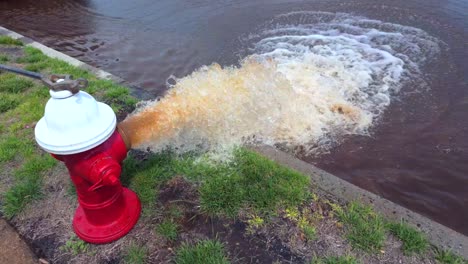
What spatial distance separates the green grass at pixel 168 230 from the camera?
2880mm

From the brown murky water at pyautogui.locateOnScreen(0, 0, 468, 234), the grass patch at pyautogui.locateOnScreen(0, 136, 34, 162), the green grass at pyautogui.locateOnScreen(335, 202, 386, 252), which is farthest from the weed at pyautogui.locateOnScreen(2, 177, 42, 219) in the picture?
the green grass at pyautogui.locateOnScreen(335, 202, 386, 252)

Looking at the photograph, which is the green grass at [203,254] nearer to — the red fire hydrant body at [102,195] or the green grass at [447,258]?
the red fire hydrant body at [102,195]

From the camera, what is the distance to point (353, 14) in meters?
7.59

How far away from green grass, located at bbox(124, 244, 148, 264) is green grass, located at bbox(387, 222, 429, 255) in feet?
6.15

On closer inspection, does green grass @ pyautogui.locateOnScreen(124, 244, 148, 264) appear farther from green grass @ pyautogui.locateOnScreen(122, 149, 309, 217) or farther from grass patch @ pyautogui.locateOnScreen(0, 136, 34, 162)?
grass patch @ pyautogui.locateOnScreen(0, 136, 34, 162)

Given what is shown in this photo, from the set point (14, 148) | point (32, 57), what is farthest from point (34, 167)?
point (32, 57)

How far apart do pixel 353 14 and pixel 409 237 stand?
5.91 meters

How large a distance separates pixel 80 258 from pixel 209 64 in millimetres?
3993

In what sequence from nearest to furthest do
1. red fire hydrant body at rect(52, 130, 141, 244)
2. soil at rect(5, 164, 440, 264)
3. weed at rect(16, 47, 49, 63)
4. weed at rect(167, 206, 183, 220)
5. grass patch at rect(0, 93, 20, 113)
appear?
1. red fire hydrant body at rect(52, 130, 141, 244)
2. soil at rect(5, 164, 440, 264)
3. weed at rect(167, 206, 183, 220)
4. grass patch at rect(0, 93, 20, 113)
5. weed at rect(16, 47, 49, 63)

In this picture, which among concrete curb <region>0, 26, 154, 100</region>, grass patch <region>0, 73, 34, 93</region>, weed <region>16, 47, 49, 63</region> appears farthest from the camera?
weed <region>16, 47, 49, 63</region>

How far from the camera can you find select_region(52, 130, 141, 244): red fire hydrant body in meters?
2.43

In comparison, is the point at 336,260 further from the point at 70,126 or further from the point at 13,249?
the point at 13,249

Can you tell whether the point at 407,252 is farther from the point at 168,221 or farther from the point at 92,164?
the point at 92,164

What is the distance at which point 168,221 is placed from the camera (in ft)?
9.86
